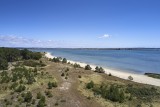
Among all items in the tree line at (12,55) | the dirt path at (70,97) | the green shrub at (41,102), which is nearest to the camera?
the green shrub at (41,102)

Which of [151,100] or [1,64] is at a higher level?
[1,64]

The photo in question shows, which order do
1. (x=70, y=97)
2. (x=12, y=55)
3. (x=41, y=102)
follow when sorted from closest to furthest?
(x=41, y=102)
(x=70, y=97)
(x=12, y=55)

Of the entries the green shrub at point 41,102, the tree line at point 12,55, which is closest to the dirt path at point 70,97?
the green shrub at point 41,102

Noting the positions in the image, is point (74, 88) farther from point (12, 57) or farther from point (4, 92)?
point (12, 57)

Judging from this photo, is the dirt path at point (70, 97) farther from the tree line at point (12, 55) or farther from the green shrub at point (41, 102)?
the tree line at point (12, 55)

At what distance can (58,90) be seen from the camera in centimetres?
2345

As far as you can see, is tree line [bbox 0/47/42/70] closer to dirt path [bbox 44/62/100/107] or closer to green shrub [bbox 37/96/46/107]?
dirt path [bbox 44/62/100/107]

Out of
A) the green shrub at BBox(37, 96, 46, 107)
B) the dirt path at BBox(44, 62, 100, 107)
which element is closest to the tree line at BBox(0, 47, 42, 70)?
the dirt path at BBox(44, 62, 100, 107)

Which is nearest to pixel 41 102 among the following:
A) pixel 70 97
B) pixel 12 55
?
pixel 70 97

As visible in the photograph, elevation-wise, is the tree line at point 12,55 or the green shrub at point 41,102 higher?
the tree line at point 12,55

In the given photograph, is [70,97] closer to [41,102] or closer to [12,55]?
[41,102]

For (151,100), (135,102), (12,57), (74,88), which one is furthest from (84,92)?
(12,57)

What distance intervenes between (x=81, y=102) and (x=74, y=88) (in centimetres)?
477

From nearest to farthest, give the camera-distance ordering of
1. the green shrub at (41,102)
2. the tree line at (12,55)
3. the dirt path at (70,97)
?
1. the green shrub at (41,102)
2. the dirt path at (70,97)
3. the tree line at (12,55)
